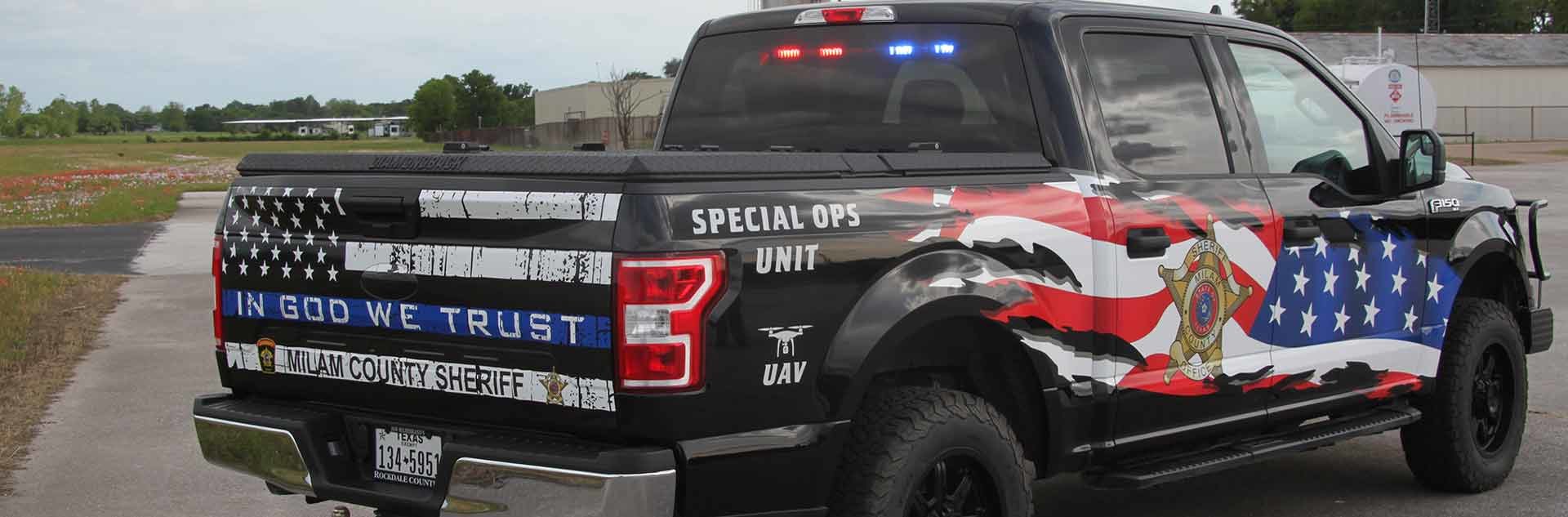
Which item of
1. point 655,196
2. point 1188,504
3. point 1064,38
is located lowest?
point 1188,504

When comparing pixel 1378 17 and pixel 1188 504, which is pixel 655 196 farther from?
pixel 1378 17

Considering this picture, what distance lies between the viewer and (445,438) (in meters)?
4.31

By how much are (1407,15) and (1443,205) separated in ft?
362

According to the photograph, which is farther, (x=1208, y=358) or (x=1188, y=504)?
(x=1188, y=504)

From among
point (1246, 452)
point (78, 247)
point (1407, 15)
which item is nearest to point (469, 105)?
point (1407, 15)

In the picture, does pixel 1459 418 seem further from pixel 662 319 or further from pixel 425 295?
pixel 425 295

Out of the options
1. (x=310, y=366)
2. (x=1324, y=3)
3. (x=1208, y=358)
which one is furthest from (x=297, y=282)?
(x=1324, y=3)

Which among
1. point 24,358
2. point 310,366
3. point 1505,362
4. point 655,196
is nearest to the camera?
point 655,196

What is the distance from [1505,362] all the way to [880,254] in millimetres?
3801

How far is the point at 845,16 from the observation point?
19.0ft

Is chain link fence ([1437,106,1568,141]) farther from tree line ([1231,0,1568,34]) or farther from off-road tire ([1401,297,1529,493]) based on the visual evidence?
off-road tire ([1401,297,1529,493])

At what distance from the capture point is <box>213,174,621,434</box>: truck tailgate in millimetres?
3957

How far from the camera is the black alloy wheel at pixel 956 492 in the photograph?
14.9 ft

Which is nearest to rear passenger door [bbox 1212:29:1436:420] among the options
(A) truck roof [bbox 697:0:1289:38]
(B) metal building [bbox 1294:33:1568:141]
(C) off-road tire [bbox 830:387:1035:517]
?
(A) truck roof [bbox 697:0:1289:38]
